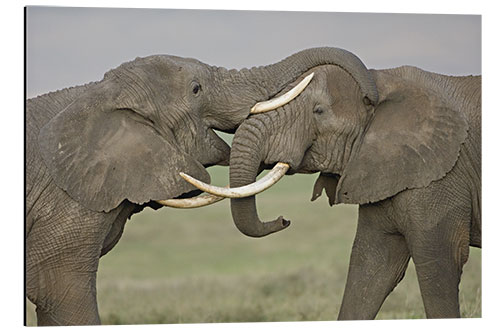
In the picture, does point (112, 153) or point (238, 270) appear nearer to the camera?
point (112, 153)

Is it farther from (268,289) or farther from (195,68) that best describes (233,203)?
(268,289)

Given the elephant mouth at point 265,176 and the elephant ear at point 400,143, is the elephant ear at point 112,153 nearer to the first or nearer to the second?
the elephant mouth at point 265,176

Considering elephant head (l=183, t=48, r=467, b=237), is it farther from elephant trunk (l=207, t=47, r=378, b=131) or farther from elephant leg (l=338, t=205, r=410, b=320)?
elephant leg (l=338, t=205, r=410, b=320)

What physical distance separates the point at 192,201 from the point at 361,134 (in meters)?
1.08

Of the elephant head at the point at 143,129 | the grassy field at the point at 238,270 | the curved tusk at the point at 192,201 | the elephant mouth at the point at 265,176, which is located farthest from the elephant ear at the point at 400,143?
the grassy field at the point at 238,270

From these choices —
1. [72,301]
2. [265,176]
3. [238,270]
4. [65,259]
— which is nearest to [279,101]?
[265,176]

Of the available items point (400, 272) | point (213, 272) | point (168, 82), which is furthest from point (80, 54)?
point (213, 272)

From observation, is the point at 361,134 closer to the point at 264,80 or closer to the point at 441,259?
the point at 264,80

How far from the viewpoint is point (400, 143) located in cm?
751

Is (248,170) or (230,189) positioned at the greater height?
(248,170)

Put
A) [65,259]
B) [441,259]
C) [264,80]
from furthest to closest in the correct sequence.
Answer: [441,259]
[264,80]
[65,259]

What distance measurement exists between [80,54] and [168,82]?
1.18 m

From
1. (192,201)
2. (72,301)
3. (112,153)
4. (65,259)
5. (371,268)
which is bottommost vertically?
(72,301)

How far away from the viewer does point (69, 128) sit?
23.4 feet
